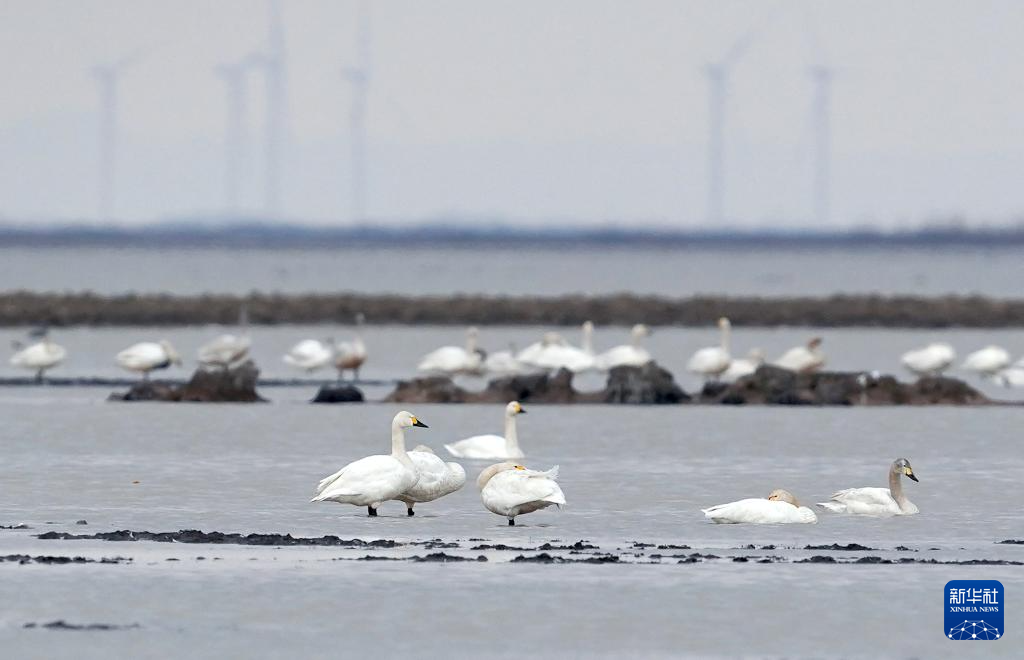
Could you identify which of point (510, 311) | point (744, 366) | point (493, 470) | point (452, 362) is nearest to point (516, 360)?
point (452, 362)

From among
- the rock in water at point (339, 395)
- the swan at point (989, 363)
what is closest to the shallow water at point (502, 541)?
the rock in water at point (339, 395)

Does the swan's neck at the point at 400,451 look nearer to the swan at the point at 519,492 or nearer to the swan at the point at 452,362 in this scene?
the swan at the point at 519,492

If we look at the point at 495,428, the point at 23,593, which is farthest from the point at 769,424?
the point at 23,593

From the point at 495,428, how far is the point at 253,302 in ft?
143

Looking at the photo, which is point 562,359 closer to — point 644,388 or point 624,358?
point 624,358

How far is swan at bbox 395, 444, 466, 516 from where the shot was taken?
1812 cm

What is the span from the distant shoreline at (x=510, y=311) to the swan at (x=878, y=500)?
4763 centimetres

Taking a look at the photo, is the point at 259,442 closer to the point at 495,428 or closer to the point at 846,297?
the point at 495,428

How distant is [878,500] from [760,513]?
126 centimetres

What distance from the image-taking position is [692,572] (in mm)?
14922

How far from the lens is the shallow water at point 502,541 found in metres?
12.7

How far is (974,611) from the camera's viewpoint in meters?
13.0

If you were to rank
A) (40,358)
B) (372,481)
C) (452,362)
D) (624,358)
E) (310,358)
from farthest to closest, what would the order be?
(310,358) → (624,358) → (452,362) → (40,358) → (372,481)

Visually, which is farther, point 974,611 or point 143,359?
point 143,359
